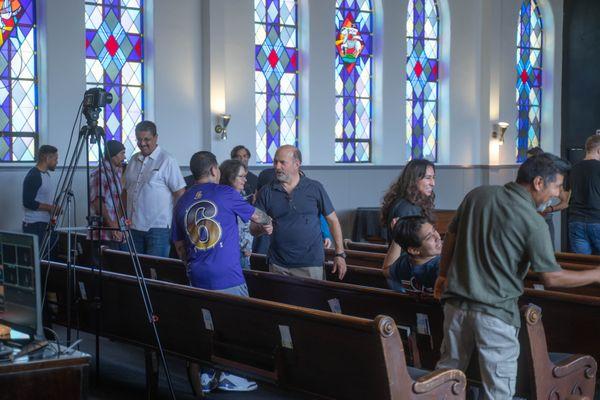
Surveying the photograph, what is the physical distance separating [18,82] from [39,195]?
204cm

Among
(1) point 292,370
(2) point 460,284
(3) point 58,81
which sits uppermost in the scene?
(3) point 58,81

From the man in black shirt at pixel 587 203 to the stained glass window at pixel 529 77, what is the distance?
318 inches

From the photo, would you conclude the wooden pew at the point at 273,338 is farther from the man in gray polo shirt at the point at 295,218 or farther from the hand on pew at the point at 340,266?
A: the hand on pew at the point at 340,266

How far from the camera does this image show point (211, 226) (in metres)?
5.04

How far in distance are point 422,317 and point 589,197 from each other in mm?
3620

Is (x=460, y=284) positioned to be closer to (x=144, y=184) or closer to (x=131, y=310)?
(x=131, y=310)

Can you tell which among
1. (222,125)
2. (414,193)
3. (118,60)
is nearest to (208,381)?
(414,193)

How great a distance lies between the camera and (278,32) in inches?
Result: 512

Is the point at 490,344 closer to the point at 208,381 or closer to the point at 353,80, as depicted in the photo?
the point at 208,381

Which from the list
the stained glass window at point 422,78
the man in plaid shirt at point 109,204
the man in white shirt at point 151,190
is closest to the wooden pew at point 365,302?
the man in white shirt at point 151,190

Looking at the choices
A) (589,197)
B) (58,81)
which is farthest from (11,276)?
(58,81)

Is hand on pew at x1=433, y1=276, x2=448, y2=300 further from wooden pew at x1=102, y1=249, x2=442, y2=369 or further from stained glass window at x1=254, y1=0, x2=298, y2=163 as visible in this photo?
stained glass window at x1=254, y1=0, x2=298, y2=163

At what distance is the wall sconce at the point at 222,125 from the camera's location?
11844 millimetres

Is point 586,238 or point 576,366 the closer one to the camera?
point 576,366
